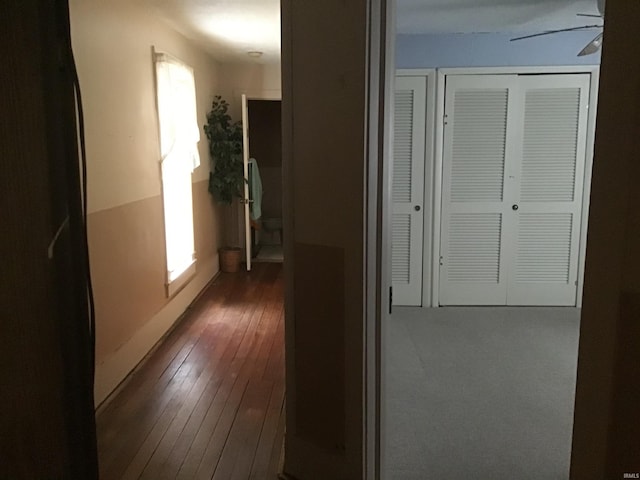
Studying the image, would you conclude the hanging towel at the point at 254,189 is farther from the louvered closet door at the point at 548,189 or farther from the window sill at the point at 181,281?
the louvered closet door at the point at 548,189

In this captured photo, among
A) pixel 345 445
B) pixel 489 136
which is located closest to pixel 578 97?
pixel 489 136

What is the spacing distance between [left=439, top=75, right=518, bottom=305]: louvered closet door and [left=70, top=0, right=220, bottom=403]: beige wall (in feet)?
8.44

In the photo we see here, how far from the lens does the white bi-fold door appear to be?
4547 mm

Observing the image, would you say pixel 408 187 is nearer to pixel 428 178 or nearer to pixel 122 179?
pixel 428 178

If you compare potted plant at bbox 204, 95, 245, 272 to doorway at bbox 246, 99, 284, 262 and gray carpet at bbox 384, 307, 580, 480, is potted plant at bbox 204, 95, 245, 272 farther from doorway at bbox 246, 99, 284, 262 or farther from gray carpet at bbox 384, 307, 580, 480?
gray carpet at bbox 384, 307, 580, 480

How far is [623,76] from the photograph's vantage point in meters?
0.64

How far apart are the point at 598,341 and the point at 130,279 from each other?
298cm

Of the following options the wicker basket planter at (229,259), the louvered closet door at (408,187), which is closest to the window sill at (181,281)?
the wicker basket planter at (229,259)

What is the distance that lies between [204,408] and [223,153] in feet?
11.1

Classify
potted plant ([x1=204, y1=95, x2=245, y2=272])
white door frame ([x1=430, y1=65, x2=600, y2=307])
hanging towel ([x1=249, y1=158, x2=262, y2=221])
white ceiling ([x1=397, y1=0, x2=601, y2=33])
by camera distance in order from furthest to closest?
hanging towel ([x1=249, y1=158, x2=262, y2=221]) → potted plant ([x1=204, y1=95, x2=245, y2=272]) → white door frame ([x1=430, y1=65, x2=600, y2=307]) → white ceiling ([x1=397, y1=0, x2=601, y2=33])

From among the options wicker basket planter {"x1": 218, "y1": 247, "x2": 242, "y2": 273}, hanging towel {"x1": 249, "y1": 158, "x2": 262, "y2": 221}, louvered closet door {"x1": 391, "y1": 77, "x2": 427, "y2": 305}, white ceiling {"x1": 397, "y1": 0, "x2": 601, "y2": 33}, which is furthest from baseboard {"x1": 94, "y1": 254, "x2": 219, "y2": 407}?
white ceiling {"x1": 397, "y1": 0, "x2": 601, "y2": 33}

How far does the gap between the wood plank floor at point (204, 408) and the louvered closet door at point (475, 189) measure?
1.79 m

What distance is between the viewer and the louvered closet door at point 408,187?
459 centimetres

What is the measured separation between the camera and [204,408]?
110 inches
